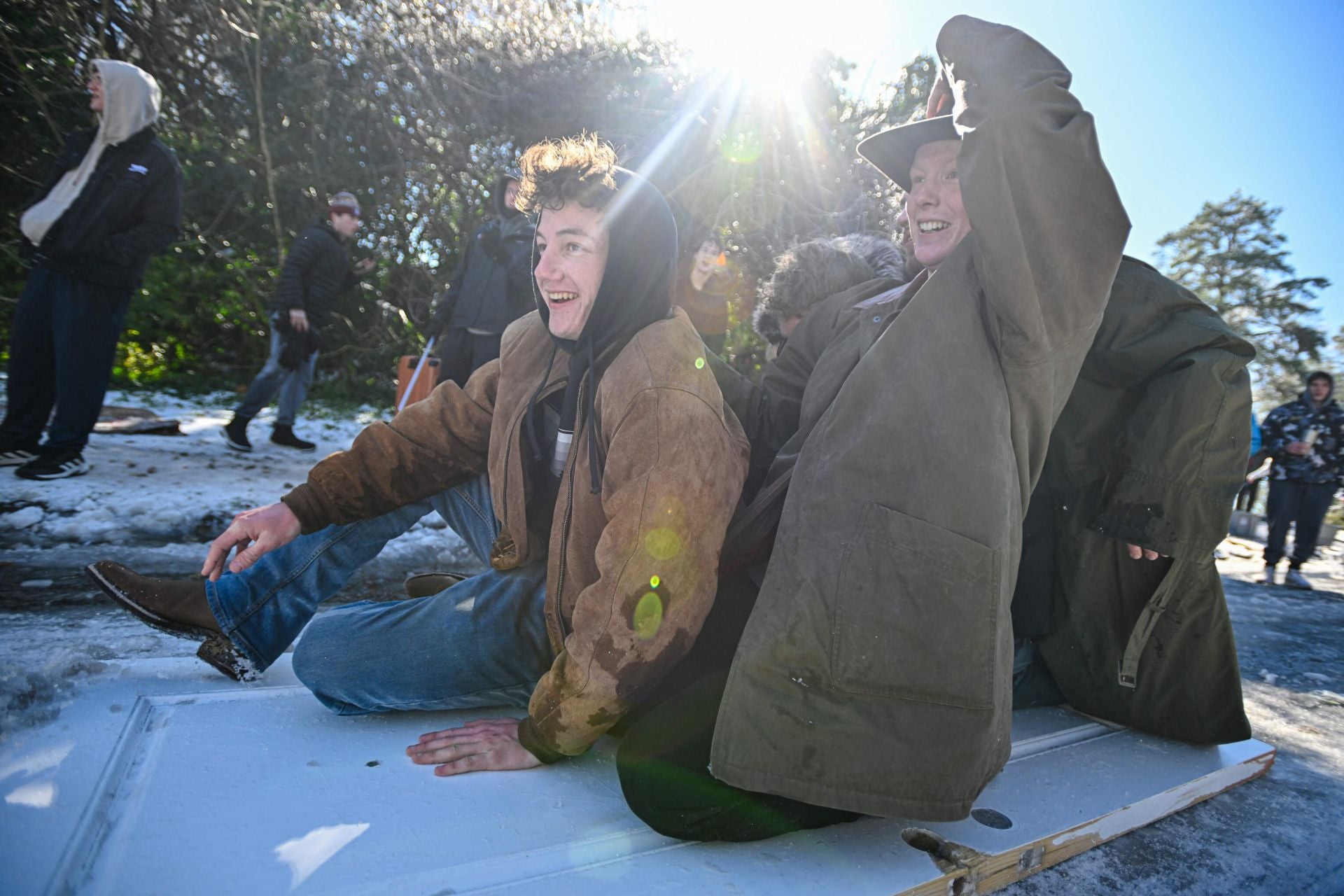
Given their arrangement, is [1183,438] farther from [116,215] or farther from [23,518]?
[116,215]

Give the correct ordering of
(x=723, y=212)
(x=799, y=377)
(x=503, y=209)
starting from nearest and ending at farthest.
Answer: (x=799, y=377), (x=503, y=209), (x=723, y=212)

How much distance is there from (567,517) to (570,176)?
0.78 meters

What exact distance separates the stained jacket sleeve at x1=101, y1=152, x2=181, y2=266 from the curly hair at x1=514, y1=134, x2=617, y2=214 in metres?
3.21

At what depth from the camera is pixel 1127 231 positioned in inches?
55.4

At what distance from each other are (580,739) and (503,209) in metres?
3.97

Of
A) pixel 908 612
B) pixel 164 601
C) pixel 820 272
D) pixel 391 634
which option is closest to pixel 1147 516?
pixel 908 612

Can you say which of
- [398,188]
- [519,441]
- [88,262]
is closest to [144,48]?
[398,188]

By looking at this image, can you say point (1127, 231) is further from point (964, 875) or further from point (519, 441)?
point (519, 441)

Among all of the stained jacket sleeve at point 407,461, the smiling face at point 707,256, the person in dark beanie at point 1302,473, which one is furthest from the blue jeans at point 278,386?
the person in dark beanie at point 1302,473

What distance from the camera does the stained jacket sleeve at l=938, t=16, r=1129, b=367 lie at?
1.35 metres

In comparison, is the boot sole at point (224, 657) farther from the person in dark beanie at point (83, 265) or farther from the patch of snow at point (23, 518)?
the person in dark beanie at point (83, 265)

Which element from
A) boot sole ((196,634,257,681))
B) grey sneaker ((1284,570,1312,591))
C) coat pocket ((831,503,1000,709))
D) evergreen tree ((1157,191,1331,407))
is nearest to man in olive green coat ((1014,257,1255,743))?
coat pocket ((831,503,1000,709))

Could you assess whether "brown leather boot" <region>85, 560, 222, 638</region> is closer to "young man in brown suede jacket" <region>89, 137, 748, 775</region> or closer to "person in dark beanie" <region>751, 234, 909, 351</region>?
"young man in brown suede jacket" <region>89, 137, 748, 775</region>

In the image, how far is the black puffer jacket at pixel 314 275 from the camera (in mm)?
5832
